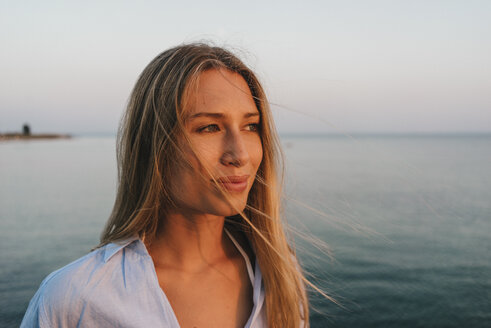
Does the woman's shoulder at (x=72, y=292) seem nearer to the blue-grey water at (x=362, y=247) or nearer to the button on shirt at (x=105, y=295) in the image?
the button on shirt at (x=105, y=295)

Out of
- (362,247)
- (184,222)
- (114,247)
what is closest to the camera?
(114,247)

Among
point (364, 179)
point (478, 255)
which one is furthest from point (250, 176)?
point (364, 179)

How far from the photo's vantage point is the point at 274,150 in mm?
2107

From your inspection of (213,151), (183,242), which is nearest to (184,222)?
(183,242)

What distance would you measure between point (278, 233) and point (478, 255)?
9229mm

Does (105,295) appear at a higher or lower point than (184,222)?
lower

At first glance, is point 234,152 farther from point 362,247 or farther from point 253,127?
point 362,247

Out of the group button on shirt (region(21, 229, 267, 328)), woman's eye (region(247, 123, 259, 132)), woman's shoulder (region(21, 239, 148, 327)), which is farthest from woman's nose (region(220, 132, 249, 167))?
woman's shoulder (region(21, 239, 148, 327))

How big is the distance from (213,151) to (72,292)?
0.85 m

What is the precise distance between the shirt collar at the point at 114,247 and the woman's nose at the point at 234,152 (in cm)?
61

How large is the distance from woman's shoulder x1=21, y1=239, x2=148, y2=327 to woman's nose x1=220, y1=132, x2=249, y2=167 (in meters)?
0.73

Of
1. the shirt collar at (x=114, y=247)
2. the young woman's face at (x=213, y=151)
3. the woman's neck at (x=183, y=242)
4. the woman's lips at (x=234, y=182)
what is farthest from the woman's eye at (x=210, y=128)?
the shirt collar at (x=114, y=247)

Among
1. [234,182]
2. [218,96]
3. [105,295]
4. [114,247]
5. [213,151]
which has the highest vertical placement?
[218,96]

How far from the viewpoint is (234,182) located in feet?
5.62
